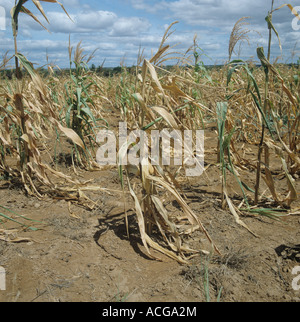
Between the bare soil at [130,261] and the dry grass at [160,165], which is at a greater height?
the dry grass at [160,165]

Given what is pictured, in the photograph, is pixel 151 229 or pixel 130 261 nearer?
pixel 130 261

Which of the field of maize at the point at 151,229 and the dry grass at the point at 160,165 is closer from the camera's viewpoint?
the field of maize at the point at 151,229

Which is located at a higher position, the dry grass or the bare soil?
the dry grass

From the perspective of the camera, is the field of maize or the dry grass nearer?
the field of maize

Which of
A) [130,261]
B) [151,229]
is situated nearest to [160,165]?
[151,229]

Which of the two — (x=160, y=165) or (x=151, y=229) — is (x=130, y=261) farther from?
(x=160, y=165)

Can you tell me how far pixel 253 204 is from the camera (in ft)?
7.36

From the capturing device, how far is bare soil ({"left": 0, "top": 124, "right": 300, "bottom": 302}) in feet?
4.63

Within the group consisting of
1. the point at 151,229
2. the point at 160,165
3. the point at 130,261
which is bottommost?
the point at 130,261

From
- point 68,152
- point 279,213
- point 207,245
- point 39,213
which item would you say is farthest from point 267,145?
point 68,152

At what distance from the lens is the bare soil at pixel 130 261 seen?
4.63 ft

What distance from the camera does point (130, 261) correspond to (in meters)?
1.64

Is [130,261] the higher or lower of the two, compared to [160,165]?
lower
